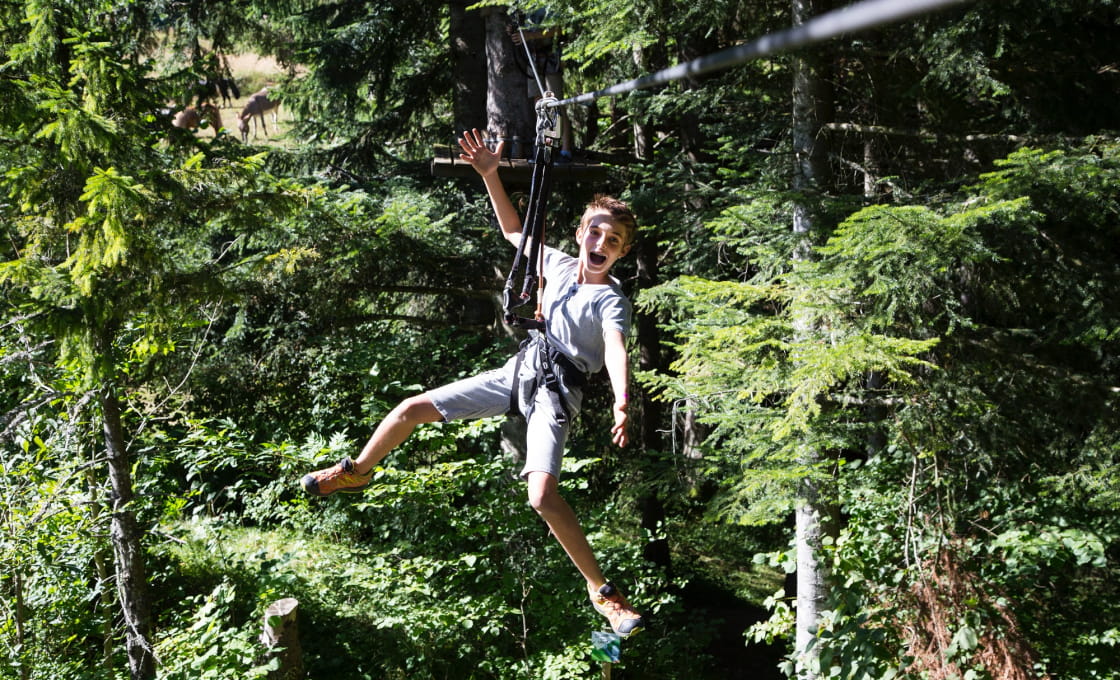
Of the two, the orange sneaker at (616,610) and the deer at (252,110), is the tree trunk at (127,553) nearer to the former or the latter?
the orange sneaker at (616,610)

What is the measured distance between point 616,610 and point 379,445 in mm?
1257

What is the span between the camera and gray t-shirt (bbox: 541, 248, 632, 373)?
12.6 feet

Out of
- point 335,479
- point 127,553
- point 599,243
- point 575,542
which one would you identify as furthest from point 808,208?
point 127,553

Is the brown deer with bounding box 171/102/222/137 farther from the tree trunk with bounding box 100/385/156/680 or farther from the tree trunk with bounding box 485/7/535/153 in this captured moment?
the tree trunk with bounding box 100/385/156/680

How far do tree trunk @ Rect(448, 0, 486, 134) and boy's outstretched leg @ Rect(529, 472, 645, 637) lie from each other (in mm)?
6606

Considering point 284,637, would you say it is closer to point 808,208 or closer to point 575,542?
point 575,542

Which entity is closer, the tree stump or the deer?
the tree stump

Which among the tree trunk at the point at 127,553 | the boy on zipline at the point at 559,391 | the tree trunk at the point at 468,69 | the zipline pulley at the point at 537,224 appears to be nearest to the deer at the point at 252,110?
the tree trunk at the point at 468,69

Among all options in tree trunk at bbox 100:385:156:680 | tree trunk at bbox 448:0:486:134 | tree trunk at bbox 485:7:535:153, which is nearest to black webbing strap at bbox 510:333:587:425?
tree trunk at bbox 100:385:156:680

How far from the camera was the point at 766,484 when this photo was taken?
5387mm

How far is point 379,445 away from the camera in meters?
4.07

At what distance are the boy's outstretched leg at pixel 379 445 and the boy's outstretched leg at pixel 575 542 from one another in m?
0.59

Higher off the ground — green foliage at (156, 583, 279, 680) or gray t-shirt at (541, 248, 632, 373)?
gray t-shirt at (541, 248, 632, 373)

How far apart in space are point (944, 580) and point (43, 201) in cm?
588
